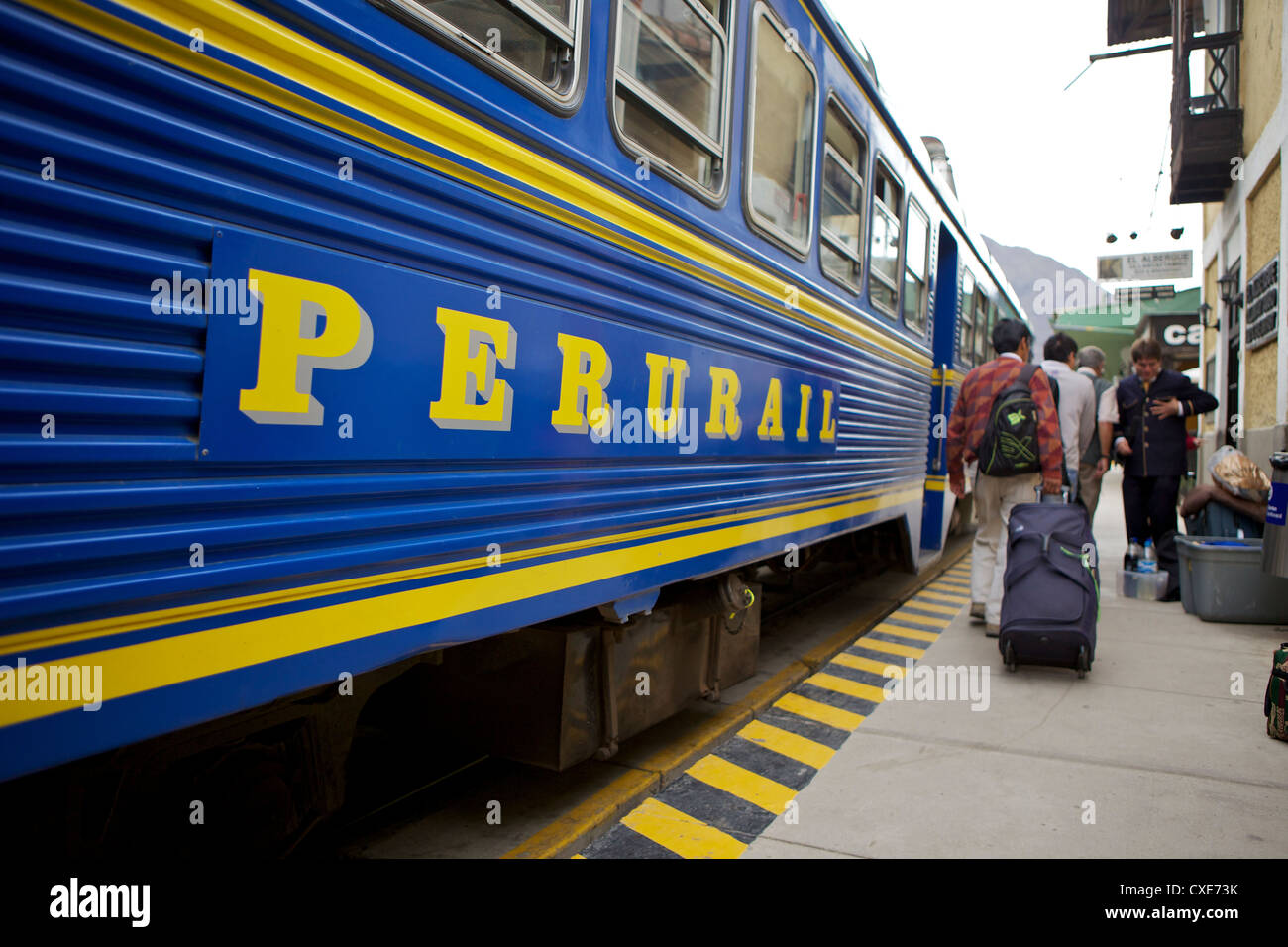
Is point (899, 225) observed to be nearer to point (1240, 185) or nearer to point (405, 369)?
point (405, 369)

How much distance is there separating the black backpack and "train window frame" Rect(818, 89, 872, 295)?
1.06 metres

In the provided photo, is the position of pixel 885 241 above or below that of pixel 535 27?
above

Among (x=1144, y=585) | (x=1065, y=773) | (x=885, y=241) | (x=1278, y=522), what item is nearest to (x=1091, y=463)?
(x=1144, y=585)

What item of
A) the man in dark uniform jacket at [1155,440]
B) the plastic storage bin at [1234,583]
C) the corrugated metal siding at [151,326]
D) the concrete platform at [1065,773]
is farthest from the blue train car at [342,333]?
the man in dark uniform jacket at [1155,440]

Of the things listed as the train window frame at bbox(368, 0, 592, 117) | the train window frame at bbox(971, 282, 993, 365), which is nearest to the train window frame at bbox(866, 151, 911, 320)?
the train window frame at bbox(368, 0, 592, 117)

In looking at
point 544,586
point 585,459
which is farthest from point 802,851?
point 585,459

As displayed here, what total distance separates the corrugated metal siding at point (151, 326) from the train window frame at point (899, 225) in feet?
11.5

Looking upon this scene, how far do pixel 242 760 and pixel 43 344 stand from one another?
120cm

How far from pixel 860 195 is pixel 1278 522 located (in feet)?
8.77

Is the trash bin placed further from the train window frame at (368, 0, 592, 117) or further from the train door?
the train window frame at (368, 0, 592, 117)

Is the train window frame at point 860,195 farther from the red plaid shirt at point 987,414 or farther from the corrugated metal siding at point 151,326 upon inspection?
the corrugated metal siding at point 151,326

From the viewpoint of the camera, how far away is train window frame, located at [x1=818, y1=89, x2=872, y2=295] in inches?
164

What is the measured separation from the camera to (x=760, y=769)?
3.31 m

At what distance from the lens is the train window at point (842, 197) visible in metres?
4.28
